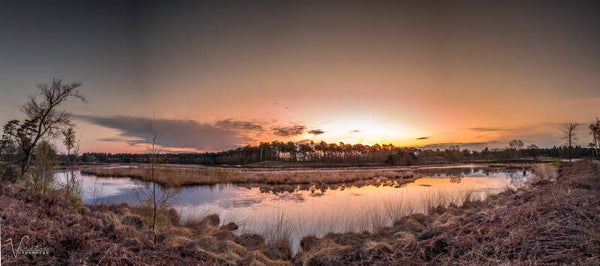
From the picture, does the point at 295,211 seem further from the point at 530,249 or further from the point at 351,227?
the point at 530,249

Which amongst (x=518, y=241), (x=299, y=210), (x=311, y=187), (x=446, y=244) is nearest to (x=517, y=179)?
(x=311, y=187)

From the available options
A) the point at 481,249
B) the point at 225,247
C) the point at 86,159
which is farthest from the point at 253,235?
the point at 86,159

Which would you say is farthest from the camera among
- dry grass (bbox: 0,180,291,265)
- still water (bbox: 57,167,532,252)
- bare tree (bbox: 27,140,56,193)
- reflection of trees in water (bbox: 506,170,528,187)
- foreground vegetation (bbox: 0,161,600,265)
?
reflection of trees in water (bbox: 506,170,528,187)

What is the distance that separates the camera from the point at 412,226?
13766 millimetres

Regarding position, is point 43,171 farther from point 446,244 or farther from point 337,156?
point 337,156

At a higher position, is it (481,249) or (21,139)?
(21,139)

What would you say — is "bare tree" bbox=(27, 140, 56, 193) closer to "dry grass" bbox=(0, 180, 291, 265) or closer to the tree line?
"dry grass" bbox=(0, 180, 291, 265)

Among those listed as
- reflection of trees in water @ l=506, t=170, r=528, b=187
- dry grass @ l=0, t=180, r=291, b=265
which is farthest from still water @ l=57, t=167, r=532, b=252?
reflection of trees in water @ l=506, t=170, r=528, b=187

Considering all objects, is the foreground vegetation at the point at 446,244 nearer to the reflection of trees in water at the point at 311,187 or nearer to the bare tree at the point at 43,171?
the bare tree at the point at 43,171

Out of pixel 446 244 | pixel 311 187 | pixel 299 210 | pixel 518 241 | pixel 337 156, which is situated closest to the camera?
pixel 518 241

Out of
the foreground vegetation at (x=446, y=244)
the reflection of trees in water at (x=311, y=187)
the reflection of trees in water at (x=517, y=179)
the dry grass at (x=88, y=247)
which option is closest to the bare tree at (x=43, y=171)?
the dry grass at (x=88, y=247)

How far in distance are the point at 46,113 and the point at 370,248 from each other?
2692 cm

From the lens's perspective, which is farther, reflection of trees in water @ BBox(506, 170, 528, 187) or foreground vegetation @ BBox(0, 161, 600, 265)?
reflection of trees in water @ BBox(506, 170, 528, 187)

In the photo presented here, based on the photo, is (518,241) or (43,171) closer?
(518,241)
